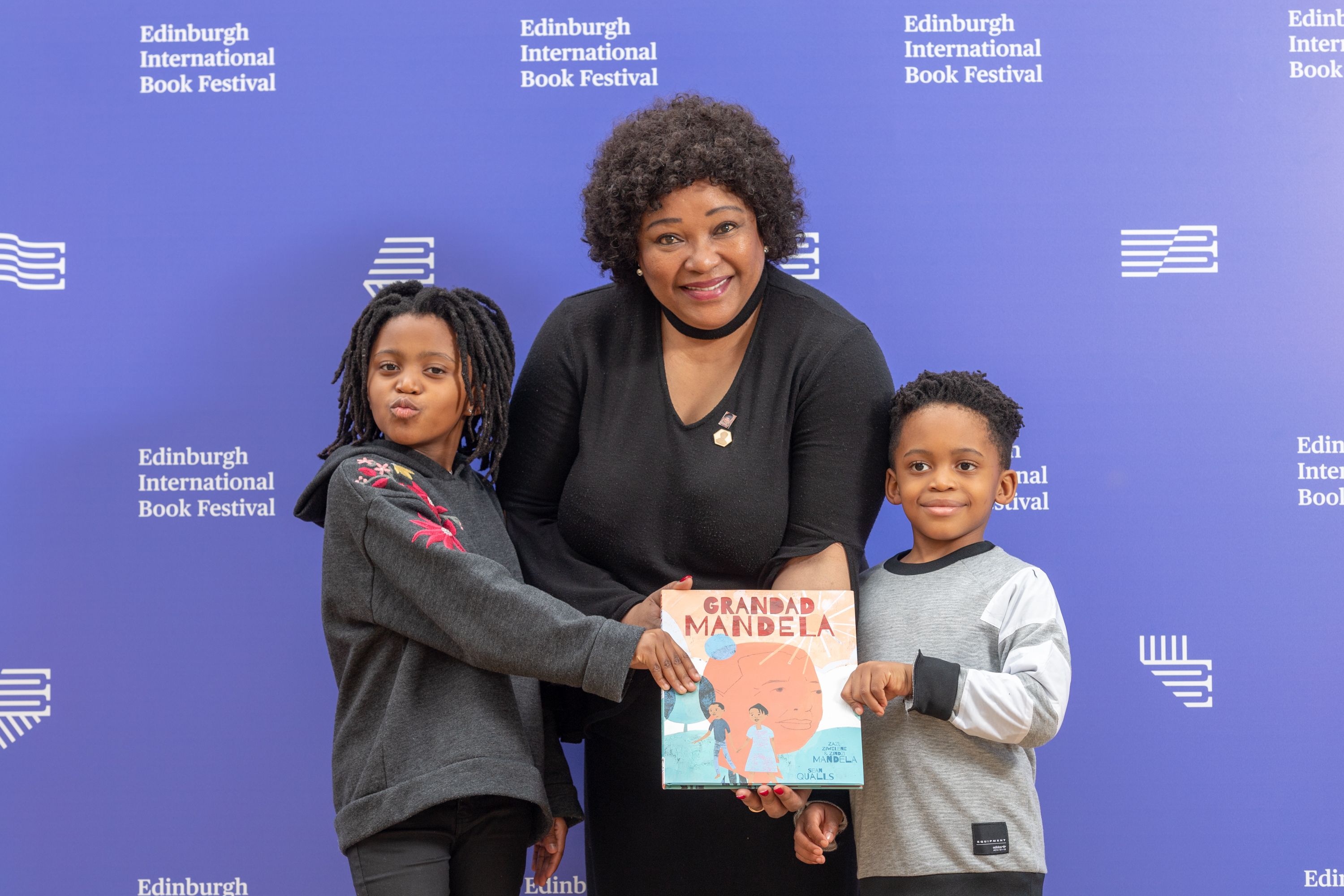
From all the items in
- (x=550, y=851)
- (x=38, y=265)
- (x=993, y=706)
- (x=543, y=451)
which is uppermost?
(x=38, y=265)

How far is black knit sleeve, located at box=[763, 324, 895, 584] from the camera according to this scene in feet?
5.48

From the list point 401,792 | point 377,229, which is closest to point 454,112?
point 377,229

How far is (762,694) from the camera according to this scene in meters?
1.51

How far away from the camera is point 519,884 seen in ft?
5.41

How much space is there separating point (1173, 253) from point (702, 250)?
3.85 ft

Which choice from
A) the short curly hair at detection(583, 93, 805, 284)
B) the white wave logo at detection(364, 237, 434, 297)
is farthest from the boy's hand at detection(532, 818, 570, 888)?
the white wave logo at detection(364, 237, 434, 297)

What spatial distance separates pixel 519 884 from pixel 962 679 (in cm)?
76

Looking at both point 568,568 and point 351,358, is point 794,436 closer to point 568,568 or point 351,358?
point 568,568

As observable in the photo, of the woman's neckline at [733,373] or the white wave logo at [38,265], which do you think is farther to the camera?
the white wave logo at [38,265]

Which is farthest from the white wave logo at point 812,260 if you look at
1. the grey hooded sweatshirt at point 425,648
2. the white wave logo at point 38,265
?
the white wave logo at point 38,265

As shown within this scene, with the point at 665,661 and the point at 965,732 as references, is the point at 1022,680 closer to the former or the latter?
the point at 965,732

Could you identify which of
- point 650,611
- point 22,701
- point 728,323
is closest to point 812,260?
point 728,323

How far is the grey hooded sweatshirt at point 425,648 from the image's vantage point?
4.91ft

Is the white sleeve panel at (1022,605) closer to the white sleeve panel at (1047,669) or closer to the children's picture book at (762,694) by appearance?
the white sleeve panel at (1047,669)
